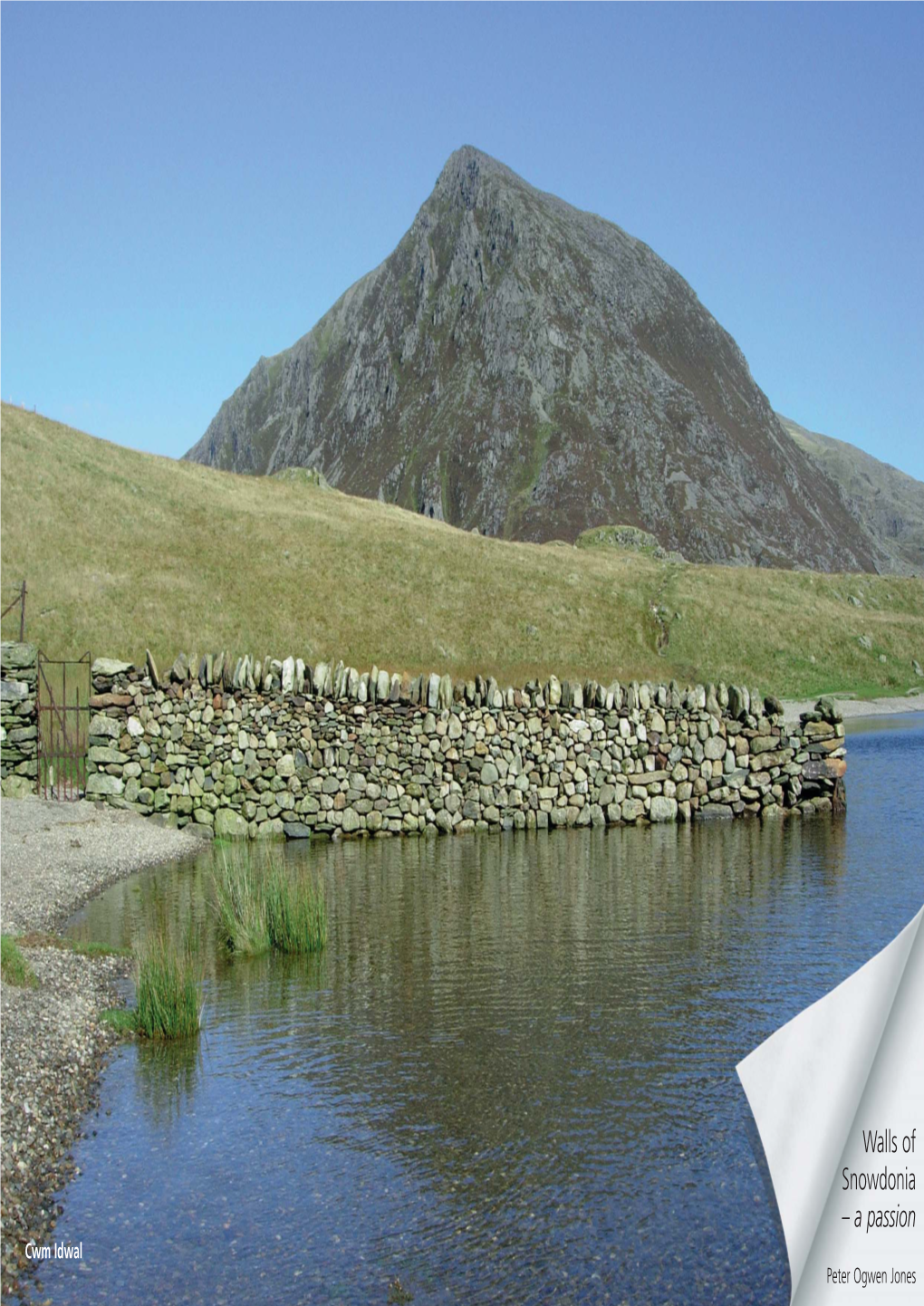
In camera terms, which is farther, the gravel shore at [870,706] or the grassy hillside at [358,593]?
the gravel shore at [870,706]

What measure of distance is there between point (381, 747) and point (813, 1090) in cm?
2244

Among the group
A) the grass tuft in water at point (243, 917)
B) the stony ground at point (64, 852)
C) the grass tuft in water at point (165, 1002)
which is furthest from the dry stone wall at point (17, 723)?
the grass tuft in water at point (165, 1002)

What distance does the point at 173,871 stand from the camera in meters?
19.5

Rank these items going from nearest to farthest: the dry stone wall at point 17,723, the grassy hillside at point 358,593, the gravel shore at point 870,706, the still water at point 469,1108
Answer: the still water at point 469,1108 → the dry stone wall at point 17,723 → the grassy hillside at point 358,593 → the gravel shore at point 870,706

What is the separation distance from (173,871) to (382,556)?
4821cm

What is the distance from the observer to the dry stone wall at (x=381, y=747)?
79.4ft

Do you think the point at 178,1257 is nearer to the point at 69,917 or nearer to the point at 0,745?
the point at 69,917

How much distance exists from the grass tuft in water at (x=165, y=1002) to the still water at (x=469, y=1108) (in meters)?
0.26

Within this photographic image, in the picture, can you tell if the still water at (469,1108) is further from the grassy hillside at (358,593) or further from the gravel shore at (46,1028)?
the grassy hillside at (358,593)

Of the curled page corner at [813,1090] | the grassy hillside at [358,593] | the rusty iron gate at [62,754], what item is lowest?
the rusty iron gate at [62,754]

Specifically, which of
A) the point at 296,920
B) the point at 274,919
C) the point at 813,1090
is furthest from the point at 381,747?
the point at 813,1090

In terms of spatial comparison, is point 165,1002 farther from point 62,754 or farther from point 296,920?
point 62,754

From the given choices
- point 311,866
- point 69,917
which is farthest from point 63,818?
point 69,917

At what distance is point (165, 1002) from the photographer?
34.8 ft
